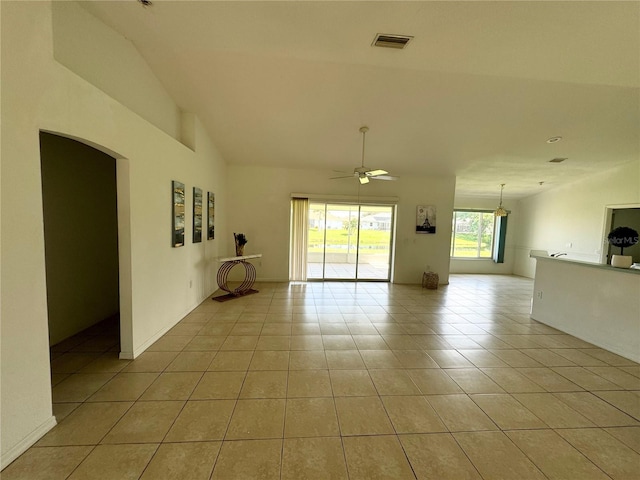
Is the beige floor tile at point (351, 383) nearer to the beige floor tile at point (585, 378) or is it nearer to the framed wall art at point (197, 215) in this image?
the beige floor tile at point (585, 378)

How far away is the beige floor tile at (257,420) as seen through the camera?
5.99ft

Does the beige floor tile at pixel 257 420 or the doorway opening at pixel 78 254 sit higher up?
the doorway opening at pixel 78 254

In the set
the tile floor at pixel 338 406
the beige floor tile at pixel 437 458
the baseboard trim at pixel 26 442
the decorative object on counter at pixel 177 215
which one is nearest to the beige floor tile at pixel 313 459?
the tile floor at pixel 338 406

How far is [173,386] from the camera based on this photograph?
2342mm

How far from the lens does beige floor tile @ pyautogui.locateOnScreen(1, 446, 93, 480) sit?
1479 mm

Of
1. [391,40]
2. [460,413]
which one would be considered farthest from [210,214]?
[460,413]

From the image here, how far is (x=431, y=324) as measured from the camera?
404 cm

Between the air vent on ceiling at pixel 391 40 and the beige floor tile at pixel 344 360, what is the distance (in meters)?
3.36

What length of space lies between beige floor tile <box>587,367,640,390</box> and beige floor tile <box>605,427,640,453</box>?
818 mm

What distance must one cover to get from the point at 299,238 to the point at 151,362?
4245 mm

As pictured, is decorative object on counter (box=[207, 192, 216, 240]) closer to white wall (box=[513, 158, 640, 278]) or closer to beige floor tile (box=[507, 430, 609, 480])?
beige floor tile (box=[507, 430, 609, 480])

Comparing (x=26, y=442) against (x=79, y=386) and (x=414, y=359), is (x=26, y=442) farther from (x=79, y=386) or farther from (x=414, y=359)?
(x=414, y=359)

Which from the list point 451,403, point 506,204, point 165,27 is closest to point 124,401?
point 451,403

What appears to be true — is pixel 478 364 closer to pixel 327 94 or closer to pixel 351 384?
pixel 351 384
